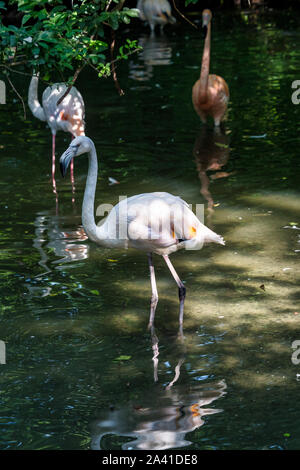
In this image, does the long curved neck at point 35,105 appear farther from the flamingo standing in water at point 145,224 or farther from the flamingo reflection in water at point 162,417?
the flamingo reflection in water at point 162,417

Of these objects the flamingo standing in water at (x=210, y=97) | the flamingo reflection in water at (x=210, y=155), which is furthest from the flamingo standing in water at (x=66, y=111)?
the flamingo standing in water at (x=210, y=97)

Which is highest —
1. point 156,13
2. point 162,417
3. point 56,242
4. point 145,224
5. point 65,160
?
point 156,13

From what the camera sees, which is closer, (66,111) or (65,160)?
(65,160)

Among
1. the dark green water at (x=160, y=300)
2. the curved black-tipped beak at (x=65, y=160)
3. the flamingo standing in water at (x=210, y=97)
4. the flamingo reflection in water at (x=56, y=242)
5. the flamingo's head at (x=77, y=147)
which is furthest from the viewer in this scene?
the flamingo standing in water at (x=210, y=97)

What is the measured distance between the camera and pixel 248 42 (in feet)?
57.4

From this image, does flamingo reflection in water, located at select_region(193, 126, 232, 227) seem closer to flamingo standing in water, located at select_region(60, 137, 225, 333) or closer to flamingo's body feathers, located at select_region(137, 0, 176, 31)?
flamingo standing in water, located at select_region(60, 137, 225, 333)

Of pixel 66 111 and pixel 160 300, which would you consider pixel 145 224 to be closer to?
pixel 160 300

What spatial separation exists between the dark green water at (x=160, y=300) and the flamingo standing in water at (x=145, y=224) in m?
0.47

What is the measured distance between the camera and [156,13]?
2050 centimetres

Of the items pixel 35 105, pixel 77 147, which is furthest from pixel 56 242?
pixel 35 105

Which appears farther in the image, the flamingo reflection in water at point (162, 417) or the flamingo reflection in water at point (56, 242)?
the flamingo reflection in water at point (56, 242)

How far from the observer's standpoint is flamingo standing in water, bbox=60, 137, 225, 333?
489 centimetres

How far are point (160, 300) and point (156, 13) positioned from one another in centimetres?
1658

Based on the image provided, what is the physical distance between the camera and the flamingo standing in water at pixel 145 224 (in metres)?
4.89
